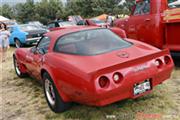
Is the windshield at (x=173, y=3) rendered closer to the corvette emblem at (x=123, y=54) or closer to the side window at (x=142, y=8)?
the side window at (x=142, y=8)

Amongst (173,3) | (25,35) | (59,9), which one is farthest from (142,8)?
(59,9)

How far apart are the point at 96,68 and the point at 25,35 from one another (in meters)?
11.6

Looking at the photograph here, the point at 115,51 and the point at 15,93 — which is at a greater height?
the point at 115,51

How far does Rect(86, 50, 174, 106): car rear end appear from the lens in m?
3.85

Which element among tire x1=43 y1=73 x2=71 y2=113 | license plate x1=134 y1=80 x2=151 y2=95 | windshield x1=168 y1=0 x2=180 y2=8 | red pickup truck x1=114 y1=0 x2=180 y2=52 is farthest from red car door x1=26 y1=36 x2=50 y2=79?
windshield x1=168 y1=0 x2=180 y2=8

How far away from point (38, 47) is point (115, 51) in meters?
1.95

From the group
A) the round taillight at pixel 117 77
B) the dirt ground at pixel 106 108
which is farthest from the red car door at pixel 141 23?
the round taillight at pixel 117 77

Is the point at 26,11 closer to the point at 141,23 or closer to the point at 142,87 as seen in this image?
the point at 141,23

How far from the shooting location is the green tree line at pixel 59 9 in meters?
60.1

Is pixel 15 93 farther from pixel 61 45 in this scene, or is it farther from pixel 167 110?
pixel 167 110

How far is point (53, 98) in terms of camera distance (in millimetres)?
4887

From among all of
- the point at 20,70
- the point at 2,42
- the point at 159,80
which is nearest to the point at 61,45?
the point at 159,80

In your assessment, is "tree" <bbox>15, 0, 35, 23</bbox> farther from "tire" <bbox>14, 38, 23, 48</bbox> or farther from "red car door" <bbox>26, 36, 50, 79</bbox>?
"red car door" <bbox>26, 36, 50, 79</bbox>

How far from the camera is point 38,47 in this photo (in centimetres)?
590
